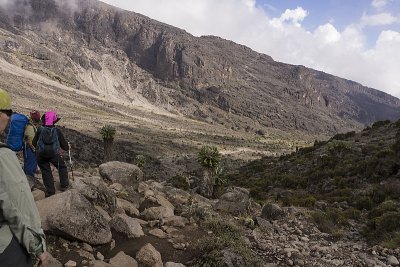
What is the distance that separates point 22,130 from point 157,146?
307 ft

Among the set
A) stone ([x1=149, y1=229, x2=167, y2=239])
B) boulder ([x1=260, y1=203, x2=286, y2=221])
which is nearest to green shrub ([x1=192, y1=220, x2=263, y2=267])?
stone ([x1=149, y1=229, x2=167, y2=239])

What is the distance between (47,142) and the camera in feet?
31.2

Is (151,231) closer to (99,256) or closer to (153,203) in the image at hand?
(99,256)

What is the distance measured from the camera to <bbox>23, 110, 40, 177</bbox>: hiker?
9930mm

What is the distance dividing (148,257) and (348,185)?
20945 millimetres

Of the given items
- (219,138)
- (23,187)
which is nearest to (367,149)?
(23,187)

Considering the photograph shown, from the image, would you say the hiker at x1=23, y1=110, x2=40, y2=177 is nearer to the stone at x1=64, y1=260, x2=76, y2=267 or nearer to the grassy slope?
the stone at x1=64, y1=260, x2=76, y2=267

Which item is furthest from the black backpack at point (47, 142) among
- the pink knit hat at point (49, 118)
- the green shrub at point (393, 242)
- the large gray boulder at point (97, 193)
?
the green shrub at point (393, 242)

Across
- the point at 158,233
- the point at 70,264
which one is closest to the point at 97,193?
the point at 158,233

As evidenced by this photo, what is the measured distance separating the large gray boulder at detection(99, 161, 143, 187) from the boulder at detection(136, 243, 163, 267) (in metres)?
6.18

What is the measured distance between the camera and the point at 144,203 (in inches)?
488

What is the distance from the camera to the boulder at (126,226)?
9.16 meters

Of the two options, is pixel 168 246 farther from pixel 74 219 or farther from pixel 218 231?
pixel 74 219

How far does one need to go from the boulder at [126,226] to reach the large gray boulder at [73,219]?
642mm
